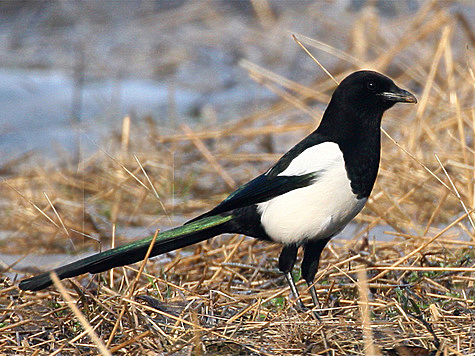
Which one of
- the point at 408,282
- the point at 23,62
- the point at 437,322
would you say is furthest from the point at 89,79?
the point at 437,322

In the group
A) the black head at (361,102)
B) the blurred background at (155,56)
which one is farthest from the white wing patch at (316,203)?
the blurred background at (155,56)

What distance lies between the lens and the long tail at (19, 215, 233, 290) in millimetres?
2500

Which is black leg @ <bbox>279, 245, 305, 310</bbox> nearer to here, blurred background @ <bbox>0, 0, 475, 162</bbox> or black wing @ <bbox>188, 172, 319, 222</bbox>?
black wing @ <bbox>188, 172, 319, 222</bbox>

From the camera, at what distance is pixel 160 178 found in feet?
15.9

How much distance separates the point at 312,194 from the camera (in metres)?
2.75

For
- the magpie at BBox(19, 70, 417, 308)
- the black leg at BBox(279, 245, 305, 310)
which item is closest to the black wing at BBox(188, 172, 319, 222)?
the magpie at BBox(19, 70, 417, 308)

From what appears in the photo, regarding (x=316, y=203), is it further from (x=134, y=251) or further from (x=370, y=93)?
(x=134, y=251)

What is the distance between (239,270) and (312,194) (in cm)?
69

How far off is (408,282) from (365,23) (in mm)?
4216

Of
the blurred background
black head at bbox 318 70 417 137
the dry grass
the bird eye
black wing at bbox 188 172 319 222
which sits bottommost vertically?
the blurred background

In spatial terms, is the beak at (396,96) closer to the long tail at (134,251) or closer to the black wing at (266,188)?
the black wing at (266,188)

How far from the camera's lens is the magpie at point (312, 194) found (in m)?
2.72

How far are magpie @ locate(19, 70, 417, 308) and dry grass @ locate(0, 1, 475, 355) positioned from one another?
0.12 meters

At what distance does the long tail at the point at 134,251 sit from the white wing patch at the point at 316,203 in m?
0.21
